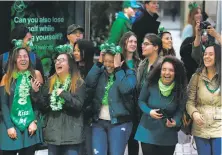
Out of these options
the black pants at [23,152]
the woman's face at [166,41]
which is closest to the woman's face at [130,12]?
the woman's face at [166,41]

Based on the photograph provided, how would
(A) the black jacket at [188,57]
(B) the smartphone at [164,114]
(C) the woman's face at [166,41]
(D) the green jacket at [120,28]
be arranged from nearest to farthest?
(B) the smartphone at [164,114], (C) the woman's face at [166,41], (A) the black jacket at [188,57], (D) the green jacket at [120,28]

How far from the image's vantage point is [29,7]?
801cm

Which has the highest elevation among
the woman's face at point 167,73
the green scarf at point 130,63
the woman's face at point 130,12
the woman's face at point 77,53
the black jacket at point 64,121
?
the woman's face at point 130,12

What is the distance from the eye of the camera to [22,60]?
221 inches

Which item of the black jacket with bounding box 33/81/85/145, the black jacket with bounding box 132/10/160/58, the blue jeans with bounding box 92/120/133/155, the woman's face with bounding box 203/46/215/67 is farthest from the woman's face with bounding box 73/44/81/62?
the black jacket with bounding box 132/10/160/58

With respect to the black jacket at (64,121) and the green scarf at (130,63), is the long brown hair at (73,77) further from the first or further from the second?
the green scarf at (130,63)

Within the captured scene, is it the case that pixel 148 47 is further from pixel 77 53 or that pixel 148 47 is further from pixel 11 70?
pixel 11 70

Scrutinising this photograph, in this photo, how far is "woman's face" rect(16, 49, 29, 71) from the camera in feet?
18.4

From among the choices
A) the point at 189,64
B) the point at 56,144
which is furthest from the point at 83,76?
the point at 189,64

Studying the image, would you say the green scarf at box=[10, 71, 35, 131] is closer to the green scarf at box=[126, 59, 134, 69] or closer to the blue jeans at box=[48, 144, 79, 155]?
the blue jeans at box=[48, 144, 79, 155]

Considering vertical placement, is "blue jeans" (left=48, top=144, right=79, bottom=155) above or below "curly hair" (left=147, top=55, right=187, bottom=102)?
below

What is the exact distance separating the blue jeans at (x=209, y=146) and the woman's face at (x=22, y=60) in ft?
6.39

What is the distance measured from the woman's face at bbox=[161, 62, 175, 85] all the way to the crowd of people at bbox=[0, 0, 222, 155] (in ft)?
0.03

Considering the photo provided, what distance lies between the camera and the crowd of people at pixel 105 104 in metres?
5.51
